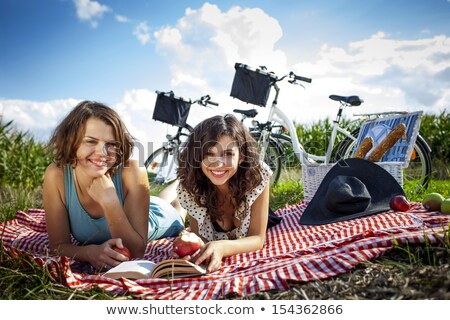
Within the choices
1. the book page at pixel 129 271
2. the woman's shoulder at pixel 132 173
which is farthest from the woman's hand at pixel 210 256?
the woman's shoulder at pixel 132 173

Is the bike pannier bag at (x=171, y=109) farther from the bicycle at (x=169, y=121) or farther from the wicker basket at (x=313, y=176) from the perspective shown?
the wicker basket at (x=313, y=176)

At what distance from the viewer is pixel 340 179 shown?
295cm

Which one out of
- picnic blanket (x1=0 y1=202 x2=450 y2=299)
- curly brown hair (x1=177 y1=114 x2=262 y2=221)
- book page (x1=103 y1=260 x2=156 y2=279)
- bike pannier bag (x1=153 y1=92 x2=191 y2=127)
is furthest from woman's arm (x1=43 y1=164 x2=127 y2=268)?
bike pannier bag (x1=153 y1=92 x2=191 y2=127)

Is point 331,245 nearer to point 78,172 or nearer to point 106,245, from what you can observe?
point 106,245

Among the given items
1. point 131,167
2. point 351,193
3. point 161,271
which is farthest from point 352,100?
point 161,271

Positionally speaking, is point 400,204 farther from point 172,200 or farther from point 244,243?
point 172,200

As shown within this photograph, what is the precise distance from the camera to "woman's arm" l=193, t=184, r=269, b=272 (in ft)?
6.14

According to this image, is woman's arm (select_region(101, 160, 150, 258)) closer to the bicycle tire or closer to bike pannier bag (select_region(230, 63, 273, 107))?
the bicycle tire

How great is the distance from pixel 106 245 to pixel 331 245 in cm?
104

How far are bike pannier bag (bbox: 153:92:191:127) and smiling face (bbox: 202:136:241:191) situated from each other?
14.0 ft

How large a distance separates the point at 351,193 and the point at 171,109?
412 centimetres

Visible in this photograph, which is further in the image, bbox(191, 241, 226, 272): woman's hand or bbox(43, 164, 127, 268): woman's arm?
bbox(43, 164, 127, 268): woman's arm

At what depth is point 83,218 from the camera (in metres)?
2.34
